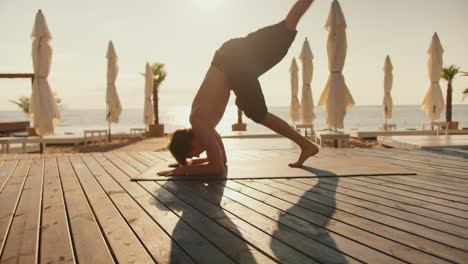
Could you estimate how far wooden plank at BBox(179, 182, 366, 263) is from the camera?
124cm

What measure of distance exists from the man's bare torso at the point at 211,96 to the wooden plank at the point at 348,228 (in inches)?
33.6

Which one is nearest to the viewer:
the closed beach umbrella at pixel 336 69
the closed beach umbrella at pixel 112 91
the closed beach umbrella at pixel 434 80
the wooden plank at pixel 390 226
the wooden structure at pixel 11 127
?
the wooden plank at pixel 390 226

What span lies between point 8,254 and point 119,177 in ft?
Result: 5.82

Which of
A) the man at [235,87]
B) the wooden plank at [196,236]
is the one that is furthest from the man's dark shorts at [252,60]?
the wooden plank at [196,236]

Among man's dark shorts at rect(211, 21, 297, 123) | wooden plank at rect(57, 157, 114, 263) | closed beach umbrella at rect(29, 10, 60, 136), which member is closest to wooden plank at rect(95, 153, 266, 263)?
wooden plank at rect(57, 157, 114, 263)

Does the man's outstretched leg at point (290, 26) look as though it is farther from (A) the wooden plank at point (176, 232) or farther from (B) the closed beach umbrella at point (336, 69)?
(B) the closed beach umbrella at point (336, 69)

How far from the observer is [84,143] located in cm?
1263

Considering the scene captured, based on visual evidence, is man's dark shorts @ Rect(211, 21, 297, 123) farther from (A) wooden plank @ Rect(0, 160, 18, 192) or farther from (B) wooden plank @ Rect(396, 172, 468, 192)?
(A) wooden plank @ Rect(0, 160, 18, 192)

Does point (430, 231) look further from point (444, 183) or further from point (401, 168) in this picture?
point (401, 168)

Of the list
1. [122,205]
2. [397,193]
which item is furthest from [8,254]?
[397,193]

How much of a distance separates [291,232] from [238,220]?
296mm

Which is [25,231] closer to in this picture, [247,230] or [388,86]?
[247,230]

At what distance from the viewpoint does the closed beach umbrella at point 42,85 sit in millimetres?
7734

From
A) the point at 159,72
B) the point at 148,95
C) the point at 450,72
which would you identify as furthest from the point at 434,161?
the point at 159,72
